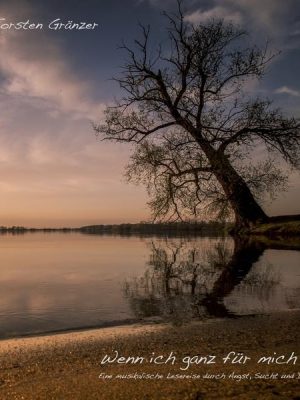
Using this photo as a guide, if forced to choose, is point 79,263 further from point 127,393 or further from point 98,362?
point 127,393

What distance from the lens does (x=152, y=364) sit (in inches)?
160

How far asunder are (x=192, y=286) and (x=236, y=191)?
1438 centimetres

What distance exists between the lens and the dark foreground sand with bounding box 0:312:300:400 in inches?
131

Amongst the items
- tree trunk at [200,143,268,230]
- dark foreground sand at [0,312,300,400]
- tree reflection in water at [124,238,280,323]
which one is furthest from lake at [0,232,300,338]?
tree trunk at [200,143,268,230]

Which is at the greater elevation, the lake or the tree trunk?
the tree trunk

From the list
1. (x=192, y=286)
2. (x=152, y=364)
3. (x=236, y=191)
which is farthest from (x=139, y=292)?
(x=236, y=191)

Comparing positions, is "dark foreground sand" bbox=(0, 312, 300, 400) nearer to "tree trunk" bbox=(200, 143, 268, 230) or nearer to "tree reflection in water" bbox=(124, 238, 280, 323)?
"tree reflection in water" bbox=(124, 238, 280, 323)

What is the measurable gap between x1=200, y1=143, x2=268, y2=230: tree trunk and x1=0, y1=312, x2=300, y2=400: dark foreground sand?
16175 mm

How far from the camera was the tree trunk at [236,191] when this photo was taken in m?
21.7

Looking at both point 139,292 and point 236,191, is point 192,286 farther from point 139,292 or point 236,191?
point 236,191

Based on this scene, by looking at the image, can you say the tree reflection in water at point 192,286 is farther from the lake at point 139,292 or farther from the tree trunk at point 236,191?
the tree trunk at point 236,191

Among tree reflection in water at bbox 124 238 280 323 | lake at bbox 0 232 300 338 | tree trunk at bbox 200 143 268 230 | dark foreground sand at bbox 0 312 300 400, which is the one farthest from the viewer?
tree trunk at bbox 200 143 268 230

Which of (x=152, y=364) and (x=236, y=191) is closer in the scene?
(x=152, y=364)

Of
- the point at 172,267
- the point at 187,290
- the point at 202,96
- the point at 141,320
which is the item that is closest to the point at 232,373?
the point at 141,320
